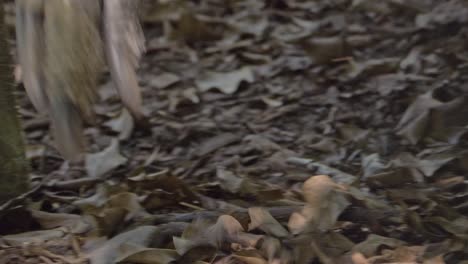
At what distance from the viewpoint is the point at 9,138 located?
2.03 meters

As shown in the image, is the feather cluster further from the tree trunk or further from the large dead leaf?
the large dead leaf

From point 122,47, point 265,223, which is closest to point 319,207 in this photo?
point 265,223

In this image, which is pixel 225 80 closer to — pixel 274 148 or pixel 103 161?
pixel 274 148

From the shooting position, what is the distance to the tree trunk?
198 centimetres

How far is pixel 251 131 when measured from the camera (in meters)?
2.75

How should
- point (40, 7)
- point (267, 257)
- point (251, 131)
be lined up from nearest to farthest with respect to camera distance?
1. point (40, 7)
2. point (267, 257)
3. point (251, 131)

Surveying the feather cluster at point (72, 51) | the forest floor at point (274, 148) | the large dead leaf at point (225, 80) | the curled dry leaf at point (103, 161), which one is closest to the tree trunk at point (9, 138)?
the forest floor at point (274, 148)

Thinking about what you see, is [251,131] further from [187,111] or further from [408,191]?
[408,191]

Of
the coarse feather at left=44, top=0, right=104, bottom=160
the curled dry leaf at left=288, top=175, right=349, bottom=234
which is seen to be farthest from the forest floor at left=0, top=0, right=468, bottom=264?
the coarse feather at left=44, top=0, right=104, bottom=160

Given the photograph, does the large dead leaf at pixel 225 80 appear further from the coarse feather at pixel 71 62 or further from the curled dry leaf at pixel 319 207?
the coarse feather at pixel 71 62

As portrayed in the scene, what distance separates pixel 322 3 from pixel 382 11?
316mm

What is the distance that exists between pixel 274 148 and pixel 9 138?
2.85ft

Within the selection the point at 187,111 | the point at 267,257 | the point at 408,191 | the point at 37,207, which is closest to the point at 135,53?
the point at 267,257

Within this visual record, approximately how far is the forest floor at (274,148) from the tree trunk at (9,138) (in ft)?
0.22
